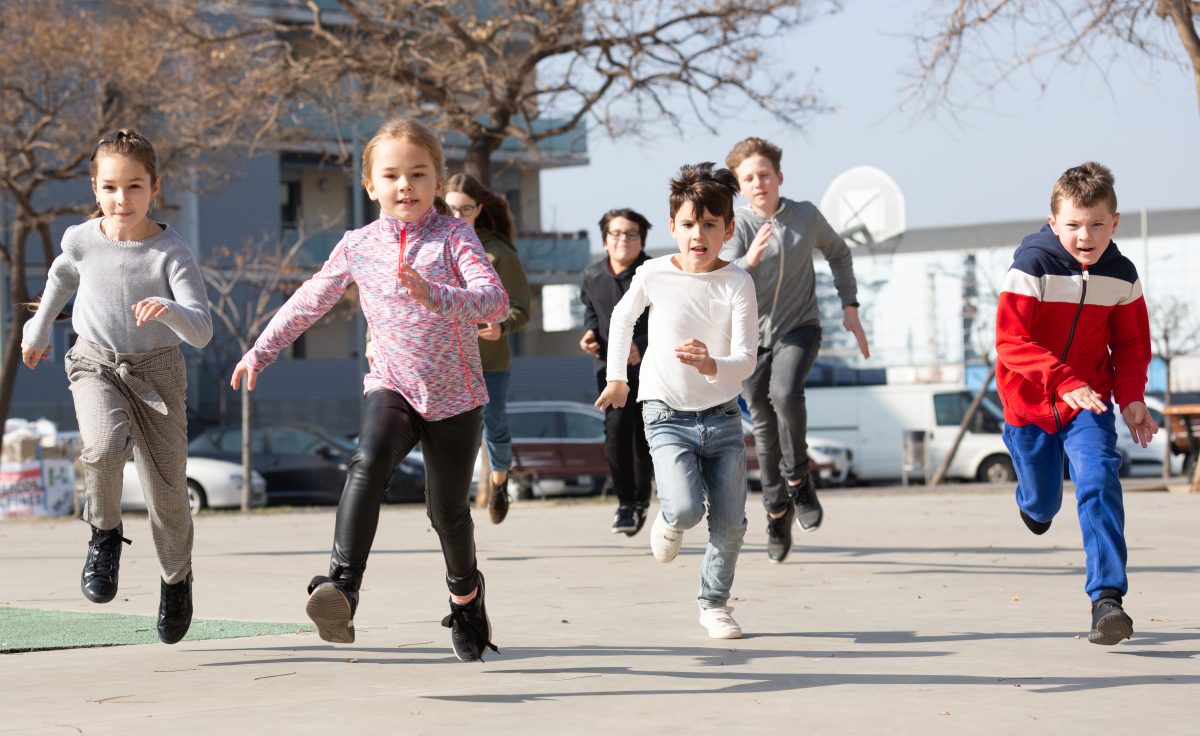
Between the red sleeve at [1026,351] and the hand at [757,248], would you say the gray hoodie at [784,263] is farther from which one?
the red sleeve at [1026,351]

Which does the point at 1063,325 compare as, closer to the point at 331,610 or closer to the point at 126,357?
the point at 331,610

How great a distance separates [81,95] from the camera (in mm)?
18047

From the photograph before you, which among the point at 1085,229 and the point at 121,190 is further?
the point at 1085,229

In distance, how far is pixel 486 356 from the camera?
7562 millimetres

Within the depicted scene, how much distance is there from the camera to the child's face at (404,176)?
169 inches

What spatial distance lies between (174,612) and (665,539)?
183 centimetres

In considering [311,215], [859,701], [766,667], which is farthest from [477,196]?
[311,215]

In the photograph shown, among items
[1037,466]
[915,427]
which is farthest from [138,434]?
[915,427]

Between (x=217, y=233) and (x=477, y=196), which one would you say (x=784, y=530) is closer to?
(x=477, y=196)

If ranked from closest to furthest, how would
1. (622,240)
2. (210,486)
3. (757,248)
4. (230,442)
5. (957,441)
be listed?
(757,248) < (622,240) < (210,486) < (230,442) < (957,441)

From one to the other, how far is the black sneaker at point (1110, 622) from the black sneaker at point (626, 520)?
342 centimetres

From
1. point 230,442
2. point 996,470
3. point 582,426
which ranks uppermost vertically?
point 582,426

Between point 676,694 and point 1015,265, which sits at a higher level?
point 1015,265

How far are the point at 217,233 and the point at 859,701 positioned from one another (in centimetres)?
Result: 3183
